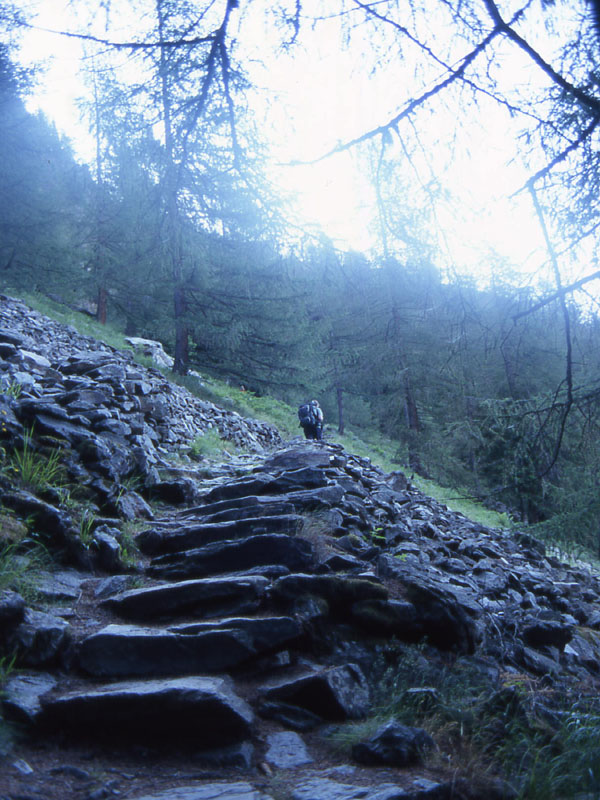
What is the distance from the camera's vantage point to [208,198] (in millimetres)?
3920

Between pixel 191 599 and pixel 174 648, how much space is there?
2.24ft

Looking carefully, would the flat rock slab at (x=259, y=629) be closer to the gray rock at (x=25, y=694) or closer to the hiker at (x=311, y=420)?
the gray rock at (x=25, y=694)

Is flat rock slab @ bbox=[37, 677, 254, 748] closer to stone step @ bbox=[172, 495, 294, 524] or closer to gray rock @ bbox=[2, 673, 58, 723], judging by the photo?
gray rock @ bbox=[2, 673, 58, 723]

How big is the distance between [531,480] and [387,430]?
17.8m

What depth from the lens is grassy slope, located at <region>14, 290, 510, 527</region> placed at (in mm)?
17812

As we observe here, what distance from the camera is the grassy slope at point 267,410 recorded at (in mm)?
17812

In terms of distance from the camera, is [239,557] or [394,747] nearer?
[394,747]

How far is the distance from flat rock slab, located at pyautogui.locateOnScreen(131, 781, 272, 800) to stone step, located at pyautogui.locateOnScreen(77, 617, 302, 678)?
91cm

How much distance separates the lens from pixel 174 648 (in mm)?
3555

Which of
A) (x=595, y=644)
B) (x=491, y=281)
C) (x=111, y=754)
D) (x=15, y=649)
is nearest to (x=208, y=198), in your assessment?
(x=491, y=281)

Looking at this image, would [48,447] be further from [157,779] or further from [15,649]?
[157,779]

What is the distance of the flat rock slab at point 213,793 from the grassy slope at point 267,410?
12.3m

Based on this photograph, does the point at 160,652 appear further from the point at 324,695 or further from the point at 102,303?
the point at 102,303

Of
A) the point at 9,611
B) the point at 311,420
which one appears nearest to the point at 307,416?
the point at 311,420
